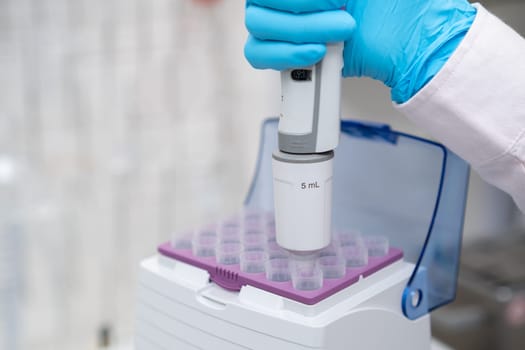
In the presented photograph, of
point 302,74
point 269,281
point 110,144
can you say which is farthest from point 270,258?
point 110,144

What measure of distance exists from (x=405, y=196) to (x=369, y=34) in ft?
0.65

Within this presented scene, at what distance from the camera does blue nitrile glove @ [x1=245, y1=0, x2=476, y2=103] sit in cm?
59

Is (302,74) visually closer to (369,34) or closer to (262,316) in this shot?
(369,34)

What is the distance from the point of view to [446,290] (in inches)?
28.7

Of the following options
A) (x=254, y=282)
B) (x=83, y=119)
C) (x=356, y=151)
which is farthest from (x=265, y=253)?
(x=83, y=119)

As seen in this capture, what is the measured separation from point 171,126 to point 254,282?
25.1 inches

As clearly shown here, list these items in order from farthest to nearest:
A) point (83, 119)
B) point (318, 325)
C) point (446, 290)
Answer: point (83, 119) < point (446, 290) < point (318, 325)

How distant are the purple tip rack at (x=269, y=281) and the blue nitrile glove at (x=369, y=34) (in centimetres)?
16

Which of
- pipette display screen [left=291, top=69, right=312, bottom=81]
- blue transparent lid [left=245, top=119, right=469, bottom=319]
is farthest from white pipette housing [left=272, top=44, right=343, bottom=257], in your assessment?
blue transparent lid [left=245, top=119, right=469, bottom=319]

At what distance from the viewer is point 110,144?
45.9 inches

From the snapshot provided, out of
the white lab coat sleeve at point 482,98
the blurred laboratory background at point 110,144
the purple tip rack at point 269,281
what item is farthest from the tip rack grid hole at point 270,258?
the blurred laboratory background at point 110,144

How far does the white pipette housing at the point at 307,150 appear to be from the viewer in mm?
600

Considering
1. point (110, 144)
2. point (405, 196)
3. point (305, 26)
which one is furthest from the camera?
point (110, 144)

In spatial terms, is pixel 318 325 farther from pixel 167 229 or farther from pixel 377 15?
pixel 167 229
